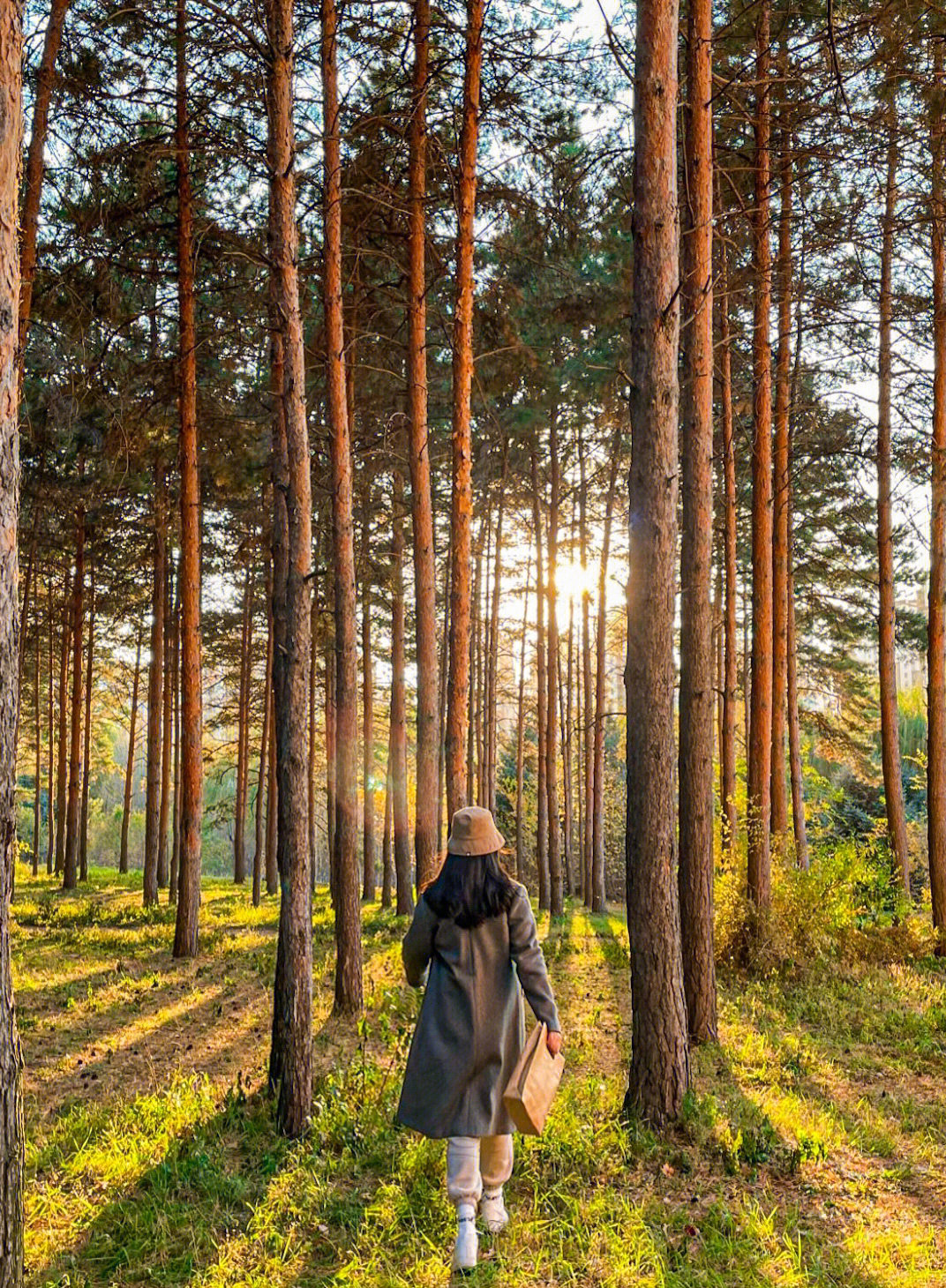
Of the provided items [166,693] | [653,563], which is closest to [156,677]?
[166,693]

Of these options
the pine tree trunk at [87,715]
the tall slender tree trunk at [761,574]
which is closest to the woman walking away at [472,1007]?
the tall slender tree trunk at [761,574]

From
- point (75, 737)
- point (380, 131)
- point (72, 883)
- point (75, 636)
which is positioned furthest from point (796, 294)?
point (72, 883)

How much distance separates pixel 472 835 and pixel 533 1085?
125cm

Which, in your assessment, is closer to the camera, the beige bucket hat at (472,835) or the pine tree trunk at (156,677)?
the beige bucket hat at (472,835)

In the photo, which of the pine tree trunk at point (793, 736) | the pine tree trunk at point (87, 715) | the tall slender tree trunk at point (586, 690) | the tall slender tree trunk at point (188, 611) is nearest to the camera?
the tall slender tree trunk at point (188, 611)

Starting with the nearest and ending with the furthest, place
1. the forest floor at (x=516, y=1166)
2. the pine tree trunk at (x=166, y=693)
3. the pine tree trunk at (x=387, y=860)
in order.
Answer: the forest floor at (x=516, y=1166)
the pine tree trunk at (x=166, y=693)
the pine tree trunk at (x=387, y=860)

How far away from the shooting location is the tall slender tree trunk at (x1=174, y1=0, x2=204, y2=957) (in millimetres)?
12383

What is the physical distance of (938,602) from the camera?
45.8ft

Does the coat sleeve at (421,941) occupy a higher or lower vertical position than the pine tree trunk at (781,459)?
lower

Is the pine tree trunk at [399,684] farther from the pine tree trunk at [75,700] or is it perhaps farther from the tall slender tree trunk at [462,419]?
the tall slender tree trunk at [462,419]

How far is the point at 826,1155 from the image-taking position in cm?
581

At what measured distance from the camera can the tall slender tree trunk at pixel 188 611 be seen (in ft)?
40.6

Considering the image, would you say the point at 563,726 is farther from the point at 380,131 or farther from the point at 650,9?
the point at 650,9

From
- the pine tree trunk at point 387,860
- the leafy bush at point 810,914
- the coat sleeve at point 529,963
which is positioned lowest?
the pine tree trunk at point 387,860
